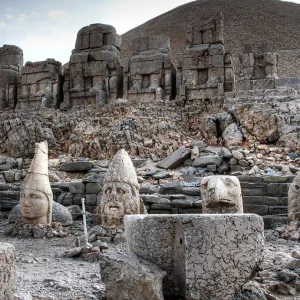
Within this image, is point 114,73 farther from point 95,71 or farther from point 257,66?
point 257,66

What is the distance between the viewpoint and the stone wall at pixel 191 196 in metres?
7.70

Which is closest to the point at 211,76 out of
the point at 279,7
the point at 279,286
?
the point at 279,286

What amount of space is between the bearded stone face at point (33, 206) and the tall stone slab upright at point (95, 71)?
8.81 metres

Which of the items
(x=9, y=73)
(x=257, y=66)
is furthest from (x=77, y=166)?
(x=9, y=73)

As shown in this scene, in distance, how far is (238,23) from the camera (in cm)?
3588

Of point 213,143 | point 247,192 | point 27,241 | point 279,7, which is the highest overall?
point 279,7

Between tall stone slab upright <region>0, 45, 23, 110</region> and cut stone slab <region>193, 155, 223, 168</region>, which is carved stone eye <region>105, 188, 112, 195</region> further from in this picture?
tall stone slab upright <region>0, 45, 23, 110</region>

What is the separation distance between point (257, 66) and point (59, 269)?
13.0m

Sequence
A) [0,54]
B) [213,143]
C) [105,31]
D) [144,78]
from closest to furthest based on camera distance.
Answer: [213,143], [144,78], [105,31], [0,54]

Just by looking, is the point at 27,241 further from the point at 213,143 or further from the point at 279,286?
the point at 213,143

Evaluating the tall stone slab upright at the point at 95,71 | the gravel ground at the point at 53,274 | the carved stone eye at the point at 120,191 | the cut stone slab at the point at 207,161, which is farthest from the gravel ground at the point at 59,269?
the tall stone slab upright at the point at 95,71

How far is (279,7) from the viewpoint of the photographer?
126ft

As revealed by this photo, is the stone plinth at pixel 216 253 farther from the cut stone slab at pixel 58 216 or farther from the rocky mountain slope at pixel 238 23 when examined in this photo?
the rocky mountain slope at pixel 238 23

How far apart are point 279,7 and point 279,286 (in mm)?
39368
